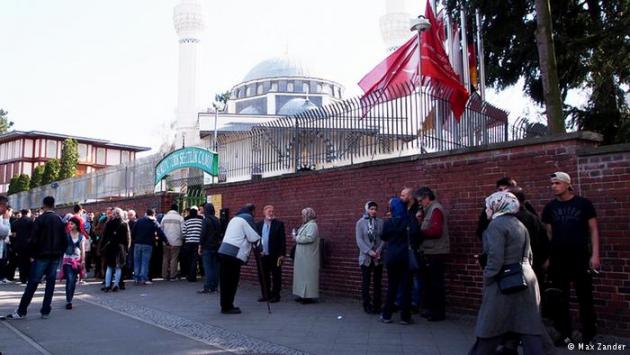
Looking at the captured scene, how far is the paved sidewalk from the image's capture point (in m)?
7.00

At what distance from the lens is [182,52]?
49594 millimetres

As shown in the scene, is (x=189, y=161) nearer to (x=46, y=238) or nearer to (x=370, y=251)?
(x=46, y=238)

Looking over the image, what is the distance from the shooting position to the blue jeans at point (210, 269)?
40.0ft

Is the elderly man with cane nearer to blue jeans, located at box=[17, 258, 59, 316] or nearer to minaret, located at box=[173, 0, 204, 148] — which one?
blue jeans, located at box=[17, 258, 59, 316]

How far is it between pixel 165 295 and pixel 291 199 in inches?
127

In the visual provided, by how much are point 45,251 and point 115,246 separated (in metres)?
3.37

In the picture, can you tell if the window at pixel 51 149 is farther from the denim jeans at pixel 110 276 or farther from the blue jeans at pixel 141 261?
the denim jeans at pixel 110 276

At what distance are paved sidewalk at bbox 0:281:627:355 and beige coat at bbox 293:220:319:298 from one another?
0.27m

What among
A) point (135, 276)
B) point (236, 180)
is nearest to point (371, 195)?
point (236, 180)

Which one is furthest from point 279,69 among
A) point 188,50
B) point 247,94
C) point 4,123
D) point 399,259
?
point 399,259

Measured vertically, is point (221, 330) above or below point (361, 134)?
below

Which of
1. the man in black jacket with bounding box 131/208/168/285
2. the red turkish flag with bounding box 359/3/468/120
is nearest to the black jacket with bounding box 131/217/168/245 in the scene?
the man in black jacket with bounding box 131/208/168/285

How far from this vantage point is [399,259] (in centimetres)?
836

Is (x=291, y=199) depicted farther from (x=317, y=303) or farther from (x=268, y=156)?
(x=317, y=303)
